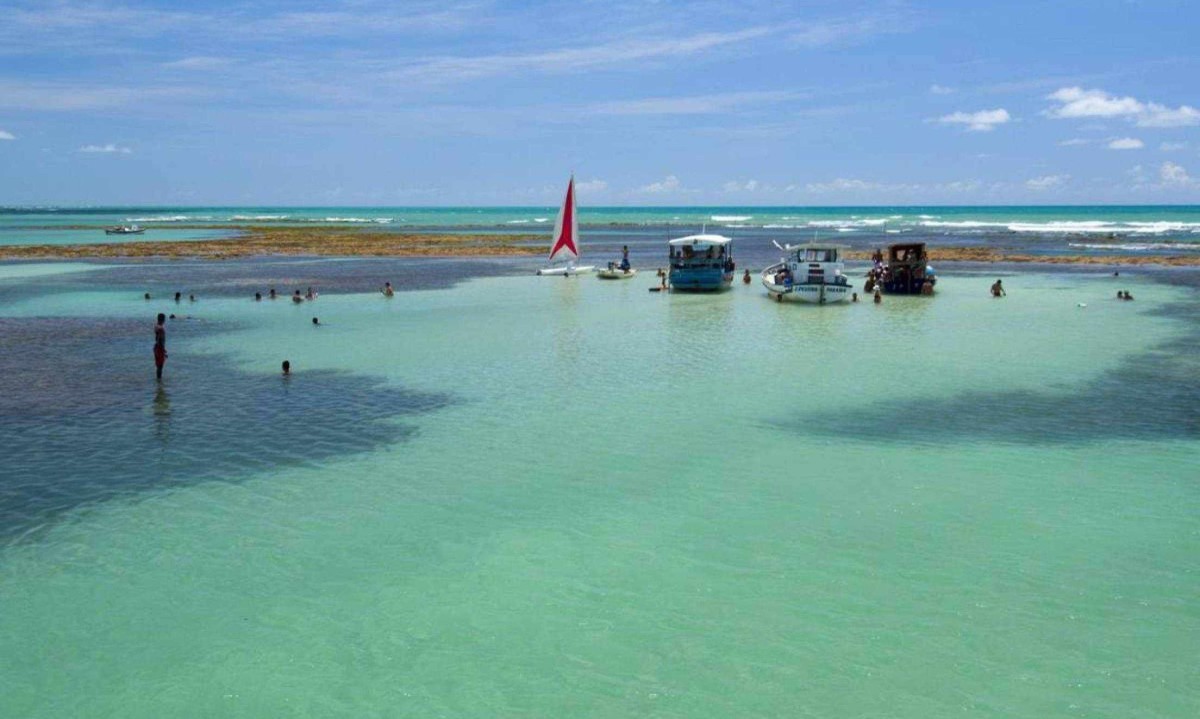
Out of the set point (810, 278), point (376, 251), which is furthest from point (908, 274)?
point (376, 251)

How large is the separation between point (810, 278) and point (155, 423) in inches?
1278

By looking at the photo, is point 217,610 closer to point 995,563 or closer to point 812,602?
point 812,602

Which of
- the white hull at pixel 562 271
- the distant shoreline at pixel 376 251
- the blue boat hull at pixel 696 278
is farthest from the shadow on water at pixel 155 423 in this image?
the distant shoreline at pixel 376 251

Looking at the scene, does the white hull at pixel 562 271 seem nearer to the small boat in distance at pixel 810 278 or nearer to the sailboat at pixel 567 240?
the sailboat at pixel 567 240

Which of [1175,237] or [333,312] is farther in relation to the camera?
[1175,237]

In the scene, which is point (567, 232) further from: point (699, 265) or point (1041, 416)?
point (1041, 416)

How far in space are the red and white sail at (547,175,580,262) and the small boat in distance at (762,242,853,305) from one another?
16.0m

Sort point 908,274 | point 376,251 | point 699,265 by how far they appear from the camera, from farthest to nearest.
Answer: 1. point 376,251
2. point 699,265
3. point 908,274

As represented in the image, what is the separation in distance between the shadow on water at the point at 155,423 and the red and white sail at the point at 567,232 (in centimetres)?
3295

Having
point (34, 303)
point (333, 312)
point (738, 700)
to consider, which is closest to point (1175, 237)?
point (333, 312)

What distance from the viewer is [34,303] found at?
153 ft

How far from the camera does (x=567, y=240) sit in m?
62.8

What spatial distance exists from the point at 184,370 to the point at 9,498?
40.7ft

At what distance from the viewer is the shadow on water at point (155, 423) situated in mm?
17219
